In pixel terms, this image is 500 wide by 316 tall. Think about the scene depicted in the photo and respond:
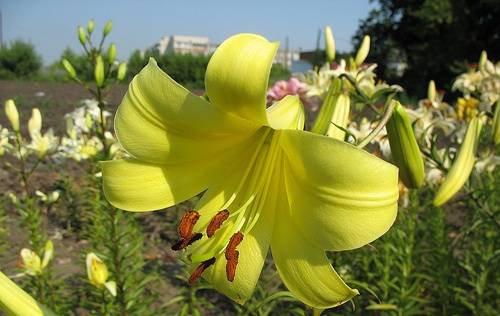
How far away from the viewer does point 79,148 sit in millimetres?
2441

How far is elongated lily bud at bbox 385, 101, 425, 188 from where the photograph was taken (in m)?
0.74

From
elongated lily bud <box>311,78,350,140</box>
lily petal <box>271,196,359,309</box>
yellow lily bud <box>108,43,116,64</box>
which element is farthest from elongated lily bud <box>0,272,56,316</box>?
yellow lily bud <box>108,43,116,64</box>

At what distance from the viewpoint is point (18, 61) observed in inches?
760

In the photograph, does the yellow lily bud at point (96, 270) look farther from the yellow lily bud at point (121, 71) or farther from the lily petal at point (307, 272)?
the lily petal at point (307, 272)

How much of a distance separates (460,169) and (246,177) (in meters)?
0.45

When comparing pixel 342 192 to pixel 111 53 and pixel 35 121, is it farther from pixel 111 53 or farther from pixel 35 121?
pixel 35 121

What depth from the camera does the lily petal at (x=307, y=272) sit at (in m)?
0.60

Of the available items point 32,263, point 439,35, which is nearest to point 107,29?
point 32,263

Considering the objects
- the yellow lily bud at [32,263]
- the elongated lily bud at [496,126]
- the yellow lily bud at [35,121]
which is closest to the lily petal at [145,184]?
the elongated lily bud at [496,126]

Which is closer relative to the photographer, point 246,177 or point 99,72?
point 246,177

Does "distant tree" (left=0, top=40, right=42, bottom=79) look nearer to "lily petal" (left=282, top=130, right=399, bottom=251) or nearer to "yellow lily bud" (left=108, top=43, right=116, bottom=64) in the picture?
"yellow lily bud" (left=108, top=43, right=116, bottom=64)

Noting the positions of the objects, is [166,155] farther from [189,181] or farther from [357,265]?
[357,265]

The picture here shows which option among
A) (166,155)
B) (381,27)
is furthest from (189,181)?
(381,27)

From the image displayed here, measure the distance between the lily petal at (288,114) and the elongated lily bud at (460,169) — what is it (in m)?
0.38
